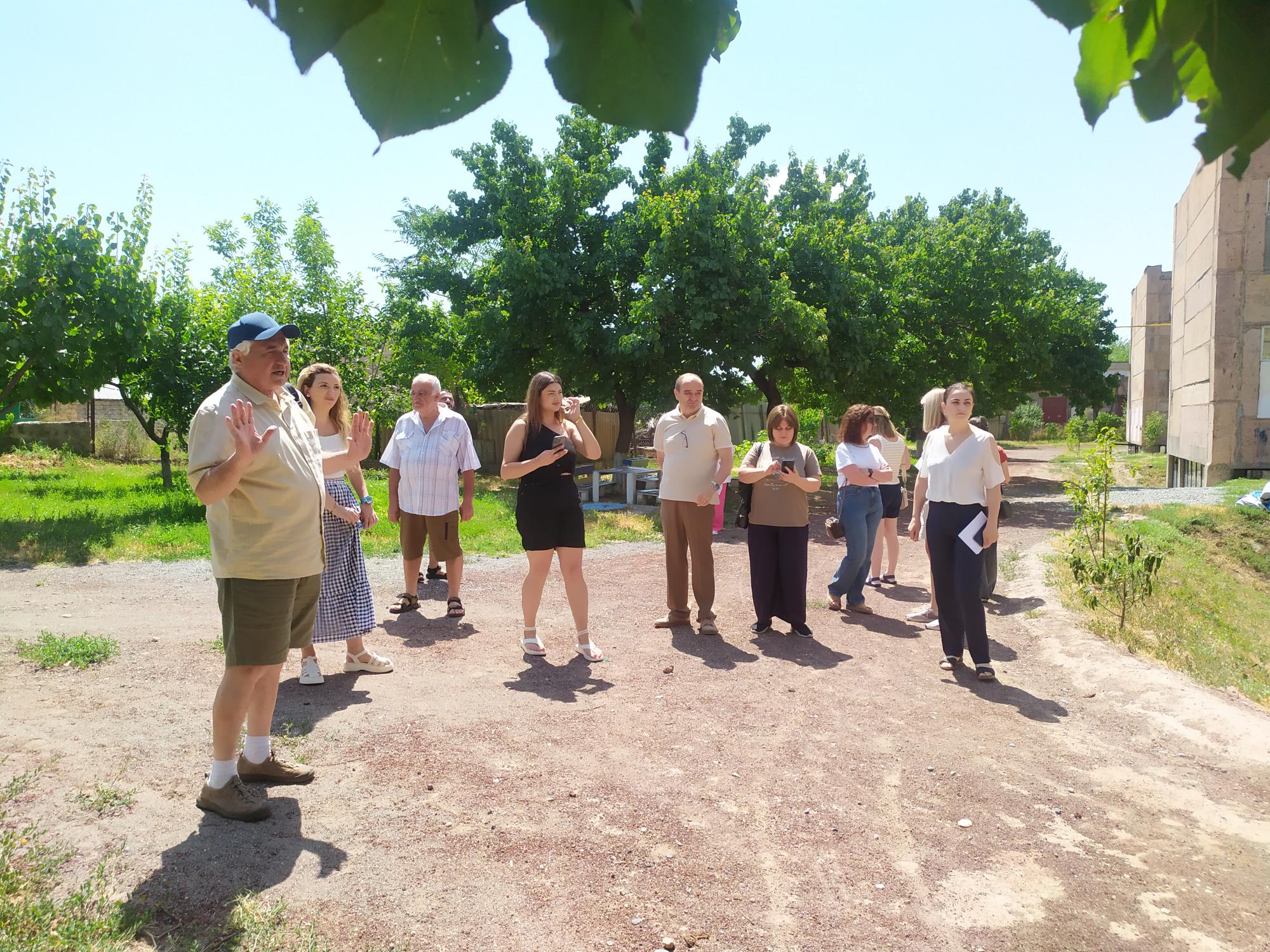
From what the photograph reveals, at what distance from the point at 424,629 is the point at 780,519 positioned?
291 centimetres

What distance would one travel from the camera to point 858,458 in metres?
7.59

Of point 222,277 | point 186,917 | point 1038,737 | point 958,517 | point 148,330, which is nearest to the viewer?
point 186,917

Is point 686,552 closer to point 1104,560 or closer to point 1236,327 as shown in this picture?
point 1104,560

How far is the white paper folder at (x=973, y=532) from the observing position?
18.9ft

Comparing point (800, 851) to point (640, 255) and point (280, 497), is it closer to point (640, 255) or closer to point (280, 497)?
point (280, 497)

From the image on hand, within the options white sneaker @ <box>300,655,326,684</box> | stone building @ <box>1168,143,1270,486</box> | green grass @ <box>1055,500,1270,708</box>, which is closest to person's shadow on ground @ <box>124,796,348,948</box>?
white sneaker @ <box>300,655,326,684</box>

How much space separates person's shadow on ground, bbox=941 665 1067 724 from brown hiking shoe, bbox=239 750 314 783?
159 inches

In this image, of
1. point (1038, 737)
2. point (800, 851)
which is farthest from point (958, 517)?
point (800, 851)

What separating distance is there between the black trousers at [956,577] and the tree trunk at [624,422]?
40.7 ft

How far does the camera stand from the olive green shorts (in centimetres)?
346

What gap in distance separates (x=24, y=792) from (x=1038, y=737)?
196 inches

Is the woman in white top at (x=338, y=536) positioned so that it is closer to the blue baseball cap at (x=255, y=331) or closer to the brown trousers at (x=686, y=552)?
the blue baseball cap at (x=255, y=331)

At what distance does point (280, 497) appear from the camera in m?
3.47

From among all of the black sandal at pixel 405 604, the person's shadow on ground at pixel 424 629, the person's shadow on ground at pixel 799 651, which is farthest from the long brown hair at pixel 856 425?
the black sandal at pixel 405 604
